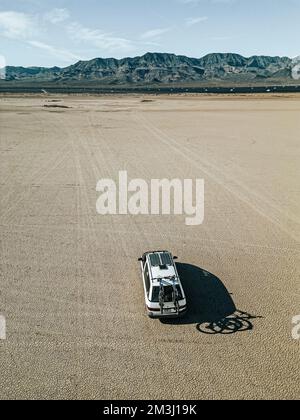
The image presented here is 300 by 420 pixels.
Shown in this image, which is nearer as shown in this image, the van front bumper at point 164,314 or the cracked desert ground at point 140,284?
the cracked desert ground at point 140,284

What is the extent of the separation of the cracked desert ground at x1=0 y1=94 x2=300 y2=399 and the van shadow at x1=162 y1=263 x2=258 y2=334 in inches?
2.4

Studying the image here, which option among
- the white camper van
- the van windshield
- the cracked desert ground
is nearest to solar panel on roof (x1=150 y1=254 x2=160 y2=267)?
the white camper van

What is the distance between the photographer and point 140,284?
15516 millimetres

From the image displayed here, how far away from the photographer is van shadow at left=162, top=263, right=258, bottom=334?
1309 centimetres

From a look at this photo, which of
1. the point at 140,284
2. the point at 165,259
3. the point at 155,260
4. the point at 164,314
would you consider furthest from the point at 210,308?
the point at 140,284

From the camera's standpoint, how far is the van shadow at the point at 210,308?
13086mm

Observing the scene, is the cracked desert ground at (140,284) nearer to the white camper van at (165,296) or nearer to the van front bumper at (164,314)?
the van front bumper at (164,314)

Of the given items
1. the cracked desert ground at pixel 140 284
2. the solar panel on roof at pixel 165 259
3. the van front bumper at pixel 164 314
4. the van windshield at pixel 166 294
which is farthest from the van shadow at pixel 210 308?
the solar panel on roof at pixel 165 259

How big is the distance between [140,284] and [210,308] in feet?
10.0

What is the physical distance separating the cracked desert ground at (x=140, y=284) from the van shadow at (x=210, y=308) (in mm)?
62

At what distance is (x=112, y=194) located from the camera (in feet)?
83.6

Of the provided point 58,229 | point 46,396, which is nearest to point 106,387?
point 46,396

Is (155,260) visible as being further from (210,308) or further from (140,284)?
(210,308)

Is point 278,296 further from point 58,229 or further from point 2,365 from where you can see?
point 58,229
